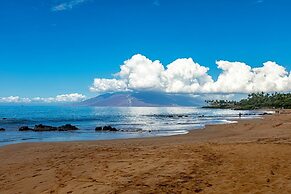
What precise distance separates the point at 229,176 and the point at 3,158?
566 inches

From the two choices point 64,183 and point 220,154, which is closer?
point 64,183

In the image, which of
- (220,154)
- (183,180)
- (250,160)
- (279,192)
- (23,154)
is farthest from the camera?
(23,154)

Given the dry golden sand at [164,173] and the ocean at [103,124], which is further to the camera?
the ocean at [103,124]

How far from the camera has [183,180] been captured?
10.8m

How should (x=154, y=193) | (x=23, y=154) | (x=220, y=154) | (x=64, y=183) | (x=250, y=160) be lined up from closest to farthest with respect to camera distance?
1. (x=154, y=193)
2. (x=64, y=183)
3. (x=250, y=160)
4. (x=220, y=154)
5. (x=23, y=154)

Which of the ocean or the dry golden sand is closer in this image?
the dry golden sand

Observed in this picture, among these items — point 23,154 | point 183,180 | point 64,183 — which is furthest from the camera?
point 23,154

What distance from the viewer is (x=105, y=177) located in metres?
12.0

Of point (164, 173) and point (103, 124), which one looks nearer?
point (164, 173)

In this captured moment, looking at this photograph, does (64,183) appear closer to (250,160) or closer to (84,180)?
(84,180)

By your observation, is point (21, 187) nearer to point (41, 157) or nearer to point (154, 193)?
point (154, 193)

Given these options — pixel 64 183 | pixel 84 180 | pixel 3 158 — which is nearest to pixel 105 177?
pixel 84 180

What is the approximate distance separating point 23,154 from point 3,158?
1.60m

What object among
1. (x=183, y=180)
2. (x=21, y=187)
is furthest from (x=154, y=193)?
(x=21, y=187)
